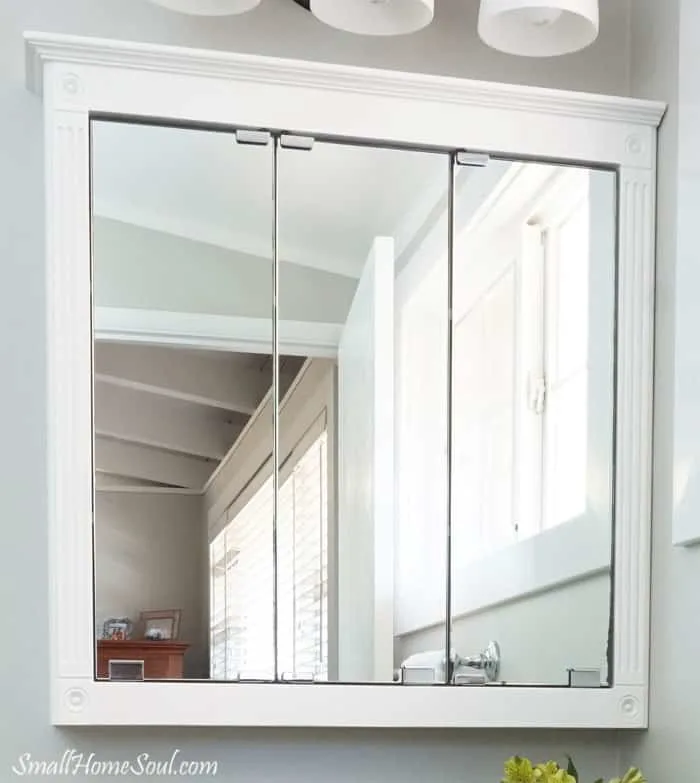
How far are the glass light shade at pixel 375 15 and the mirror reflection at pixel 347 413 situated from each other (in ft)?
0.47

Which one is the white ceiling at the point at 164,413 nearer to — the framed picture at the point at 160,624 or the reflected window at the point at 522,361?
the framed picture at the point at 160,624

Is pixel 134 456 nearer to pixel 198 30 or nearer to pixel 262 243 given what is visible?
pixel 262 243

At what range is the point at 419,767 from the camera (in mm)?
1435

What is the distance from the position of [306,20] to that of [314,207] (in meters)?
0.27

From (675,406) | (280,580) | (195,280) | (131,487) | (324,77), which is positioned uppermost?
(324,77)

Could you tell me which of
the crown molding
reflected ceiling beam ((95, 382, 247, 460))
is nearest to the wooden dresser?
reflected ceiling beam ((95, 382, 247, 460))

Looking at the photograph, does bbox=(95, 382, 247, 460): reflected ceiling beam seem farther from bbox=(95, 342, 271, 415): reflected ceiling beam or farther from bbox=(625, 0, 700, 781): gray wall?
bbox=(625, 0, 700, 781): gray wall

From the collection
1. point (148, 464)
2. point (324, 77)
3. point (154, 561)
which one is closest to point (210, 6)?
point (324, 77)

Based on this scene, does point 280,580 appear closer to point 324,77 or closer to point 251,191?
point 251,191

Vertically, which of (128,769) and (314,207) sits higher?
(314,207)

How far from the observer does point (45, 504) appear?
137cm

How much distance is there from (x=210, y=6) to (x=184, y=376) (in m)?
0.43

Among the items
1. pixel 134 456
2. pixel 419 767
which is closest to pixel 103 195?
pixel 134 456

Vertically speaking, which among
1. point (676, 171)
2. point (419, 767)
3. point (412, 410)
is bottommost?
point (419, 767)
